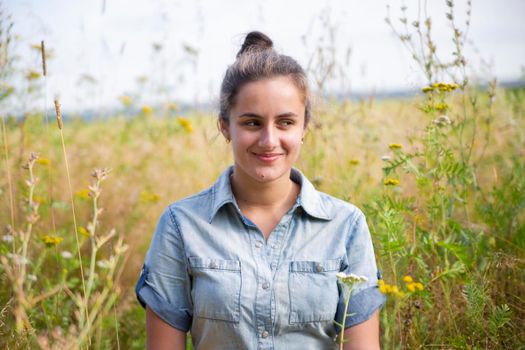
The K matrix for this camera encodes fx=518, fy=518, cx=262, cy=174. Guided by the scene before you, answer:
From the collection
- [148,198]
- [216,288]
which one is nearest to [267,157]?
[216,288]

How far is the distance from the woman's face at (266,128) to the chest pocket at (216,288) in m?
0.32

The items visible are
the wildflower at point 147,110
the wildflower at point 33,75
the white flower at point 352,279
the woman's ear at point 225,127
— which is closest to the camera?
the white flower at point 352,279

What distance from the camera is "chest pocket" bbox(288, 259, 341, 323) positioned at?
1.68m

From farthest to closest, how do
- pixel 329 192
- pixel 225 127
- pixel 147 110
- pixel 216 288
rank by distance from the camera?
pixel 147 110, pixel 329 192, pixel 225 127, pixel 216 288

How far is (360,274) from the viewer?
1.74 metres

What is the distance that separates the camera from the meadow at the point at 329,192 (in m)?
1.76

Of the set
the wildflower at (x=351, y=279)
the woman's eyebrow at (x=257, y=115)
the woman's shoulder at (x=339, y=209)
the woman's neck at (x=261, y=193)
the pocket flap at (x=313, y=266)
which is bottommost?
the pocket flap at (x=313, y=266)

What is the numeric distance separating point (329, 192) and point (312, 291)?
1.41 meters

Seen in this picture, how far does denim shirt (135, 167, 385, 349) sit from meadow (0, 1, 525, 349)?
168 mm

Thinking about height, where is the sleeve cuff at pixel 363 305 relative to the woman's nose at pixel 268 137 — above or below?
below

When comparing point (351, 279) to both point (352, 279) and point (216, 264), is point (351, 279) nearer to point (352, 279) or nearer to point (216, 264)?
point (352, 279)

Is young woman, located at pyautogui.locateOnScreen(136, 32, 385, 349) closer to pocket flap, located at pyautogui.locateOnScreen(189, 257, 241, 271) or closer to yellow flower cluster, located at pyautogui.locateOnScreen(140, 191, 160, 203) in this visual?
pocket flap, located at pyautogui.locateOnScreen(189, 257, 241, 271)

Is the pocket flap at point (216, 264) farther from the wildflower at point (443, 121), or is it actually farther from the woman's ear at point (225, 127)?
the wildflower at point (443, 121)

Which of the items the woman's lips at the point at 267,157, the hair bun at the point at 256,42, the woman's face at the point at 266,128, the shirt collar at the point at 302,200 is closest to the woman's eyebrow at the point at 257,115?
the woman's face at the point at 266,128
